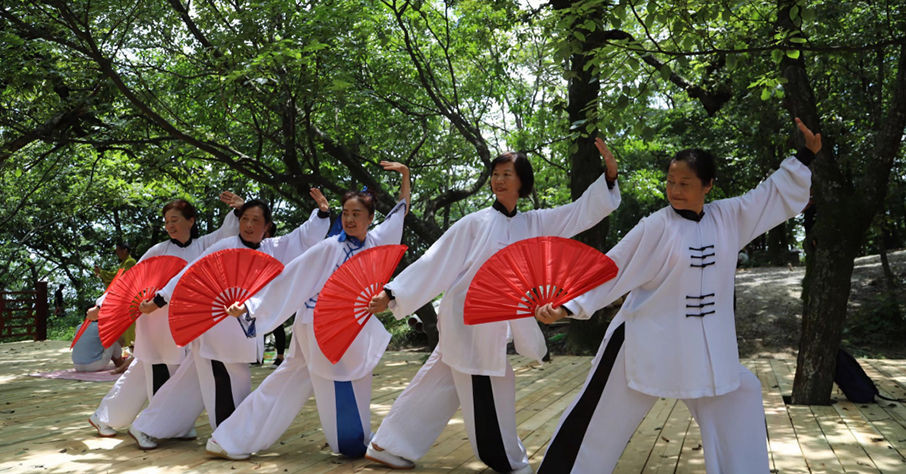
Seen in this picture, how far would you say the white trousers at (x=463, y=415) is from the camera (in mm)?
3002

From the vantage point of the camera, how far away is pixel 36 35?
20.3ft

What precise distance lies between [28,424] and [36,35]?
3.57 metres

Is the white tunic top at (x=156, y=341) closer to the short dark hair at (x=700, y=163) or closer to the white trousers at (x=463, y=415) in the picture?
the white trousers at (x=463, y=415)

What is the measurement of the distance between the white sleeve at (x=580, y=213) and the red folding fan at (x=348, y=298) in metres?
0.68

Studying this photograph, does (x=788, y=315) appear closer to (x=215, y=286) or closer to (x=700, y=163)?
(x=700, y=163)

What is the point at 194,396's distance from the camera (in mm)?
3828

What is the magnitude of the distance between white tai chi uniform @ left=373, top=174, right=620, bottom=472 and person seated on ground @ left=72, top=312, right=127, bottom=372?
5.53 meters

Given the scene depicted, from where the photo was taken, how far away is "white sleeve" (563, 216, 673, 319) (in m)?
2.57

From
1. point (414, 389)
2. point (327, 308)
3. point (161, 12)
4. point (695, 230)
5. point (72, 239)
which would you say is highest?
point (161, 12)

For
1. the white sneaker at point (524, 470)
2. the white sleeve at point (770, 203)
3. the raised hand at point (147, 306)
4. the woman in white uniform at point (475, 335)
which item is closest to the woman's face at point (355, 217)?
the woman in white uniform at point (475, 335)

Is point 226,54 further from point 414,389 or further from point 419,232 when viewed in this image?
point 414,389

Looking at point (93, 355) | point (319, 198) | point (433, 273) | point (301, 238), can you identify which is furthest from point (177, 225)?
point (93, 355)

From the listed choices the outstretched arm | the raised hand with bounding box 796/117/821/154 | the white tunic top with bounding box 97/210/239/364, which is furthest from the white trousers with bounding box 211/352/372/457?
the raised hand with bounding box 796/117/821/154

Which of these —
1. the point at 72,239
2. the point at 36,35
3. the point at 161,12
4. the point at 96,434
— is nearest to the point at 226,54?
the point at 161,12
